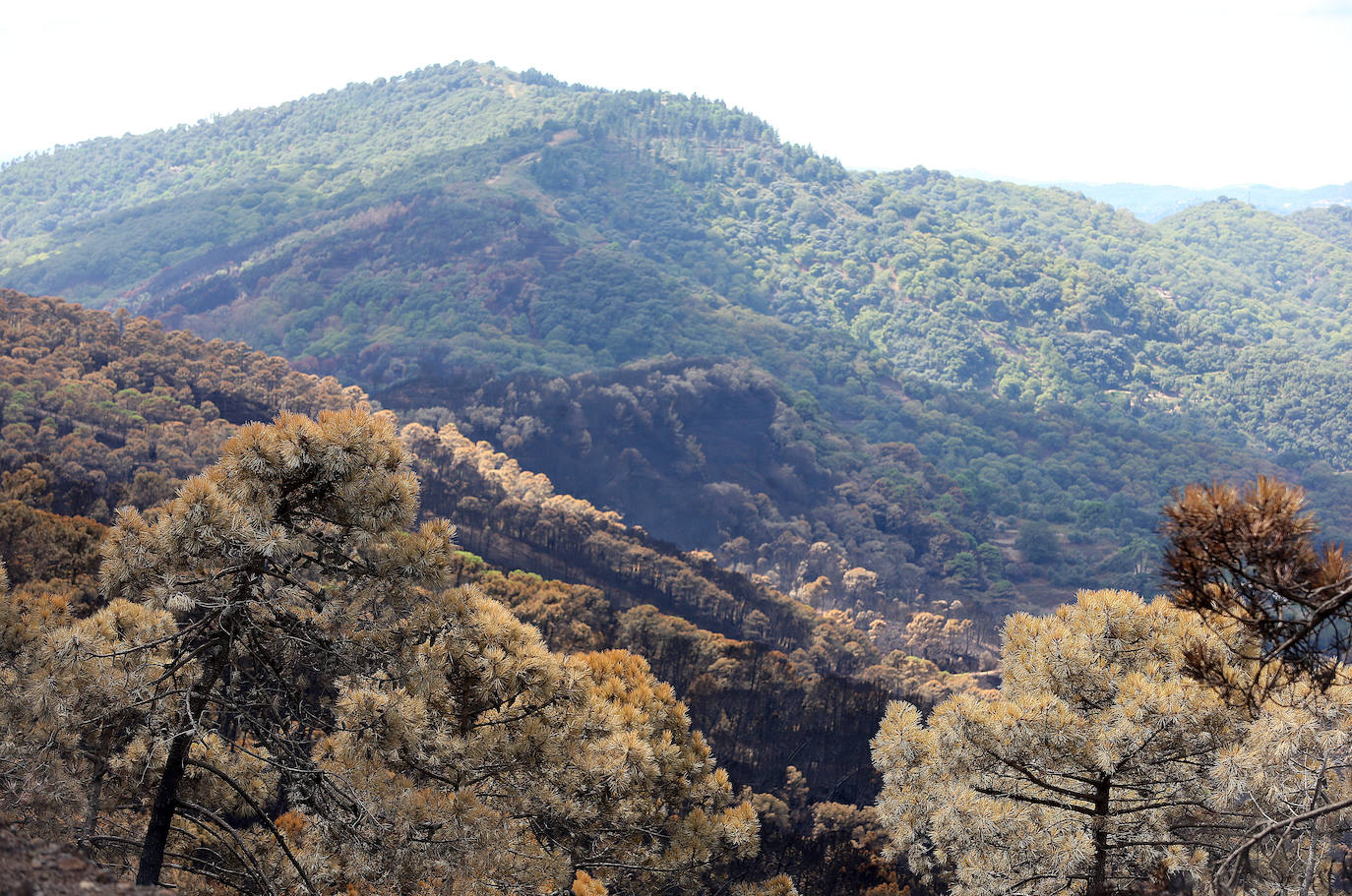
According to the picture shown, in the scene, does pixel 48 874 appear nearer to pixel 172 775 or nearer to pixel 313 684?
pixel 172 775

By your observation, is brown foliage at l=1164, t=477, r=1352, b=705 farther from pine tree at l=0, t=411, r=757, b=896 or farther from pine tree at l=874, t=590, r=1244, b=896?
pine tree at l=0, t=411, r=757, b=896

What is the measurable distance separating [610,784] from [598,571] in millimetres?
56385

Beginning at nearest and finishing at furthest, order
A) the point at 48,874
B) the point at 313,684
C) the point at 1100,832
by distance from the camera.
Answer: the point at 48,874 → the point at 313,684 → the point at 1100,832

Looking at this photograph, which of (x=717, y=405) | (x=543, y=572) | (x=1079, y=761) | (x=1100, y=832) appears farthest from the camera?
(x=717, y=405)

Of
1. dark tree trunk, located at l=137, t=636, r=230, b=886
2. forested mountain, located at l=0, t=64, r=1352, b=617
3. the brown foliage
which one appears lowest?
dark tree trunk, located at l=137, t=636, r=230, b=886

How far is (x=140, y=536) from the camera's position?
360 inches

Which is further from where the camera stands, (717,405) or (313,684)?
(717,405)

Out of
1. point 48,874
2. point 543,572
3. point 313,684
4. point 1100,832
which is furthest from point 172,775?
point 543,572

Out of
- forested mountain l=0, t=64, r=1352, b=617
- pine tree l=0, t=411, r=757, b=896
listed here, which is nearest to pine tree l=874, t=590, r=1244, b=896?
pine tree l=0, t=411, r=757, b=896

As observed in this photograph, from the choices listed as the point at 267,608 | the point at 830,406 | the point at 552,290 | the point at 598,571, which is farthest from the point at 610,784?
the point at 552,290

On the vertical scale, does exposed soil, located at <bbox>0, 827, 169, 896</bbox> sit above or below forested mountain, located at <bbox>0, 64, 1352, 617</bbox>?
below

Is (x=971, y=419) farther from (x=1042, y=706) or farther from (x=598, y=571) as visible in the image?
(x=1042, y=706)

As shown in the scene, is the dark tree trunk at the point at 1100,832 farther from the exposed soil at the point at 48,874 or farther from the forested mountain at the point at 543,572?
the exposed soil at the point at 48,874

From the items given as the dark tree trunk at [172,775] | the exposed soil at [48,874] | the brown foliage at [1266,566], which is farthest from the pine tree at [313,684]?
the brown foliage at [1266,566]
